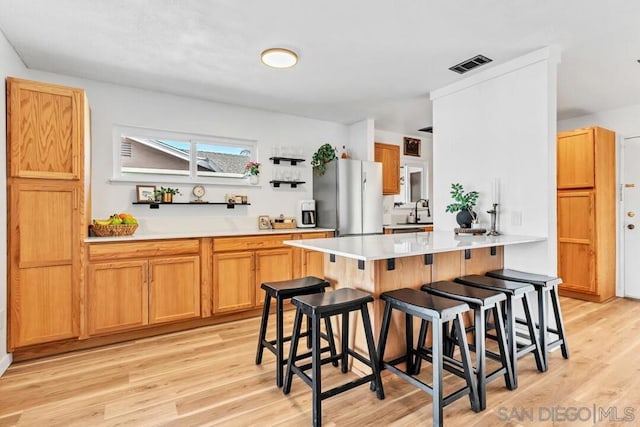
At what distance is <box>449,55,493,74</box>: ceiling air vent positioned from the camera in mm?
2939

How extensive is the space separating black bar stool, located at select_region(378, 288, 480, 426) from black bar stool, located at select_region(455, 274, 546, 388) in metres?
0.42

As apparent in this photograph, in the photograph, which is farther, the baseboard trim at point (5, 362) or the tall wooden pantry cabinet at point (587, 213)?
the tall wooden pantry cabinet at point (587, 213)

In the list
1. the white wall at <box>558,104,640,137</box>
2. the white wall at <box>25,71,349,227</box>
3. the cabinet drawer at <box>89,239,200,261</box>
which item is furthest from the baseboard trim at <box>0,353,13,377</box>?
the white wall at <box>558,104,640,137</box>

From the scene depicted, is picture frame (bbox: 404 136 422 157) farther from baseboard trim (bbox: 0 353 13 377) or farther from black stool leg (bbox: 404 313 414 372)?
baseboard trim (bbox: 0 353 13 377)

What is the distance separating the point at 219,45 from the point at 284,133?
1.96 meters

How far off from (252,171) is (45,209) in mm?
2089

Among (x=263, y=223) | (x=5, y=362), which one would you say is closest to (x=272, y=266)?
(x=263, y=223)

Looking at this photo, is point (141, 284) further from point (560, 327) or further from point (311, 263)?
point (560, 327)

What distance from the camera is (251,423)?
1849 millimetres

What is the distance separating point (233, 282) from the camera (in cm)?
352

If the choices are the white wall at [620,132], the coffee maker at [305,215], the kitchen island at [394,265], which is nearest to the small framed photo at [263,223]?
the coffee maker at [305,215]

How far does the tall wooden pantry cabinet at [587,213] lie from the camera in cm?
407

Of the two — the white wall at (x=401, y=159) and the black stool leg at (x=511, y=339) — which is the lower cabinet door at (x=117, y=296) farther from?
the white wall at (x=401, y=159)

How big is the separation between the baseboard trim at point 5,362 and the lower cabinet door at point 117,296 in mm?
505
